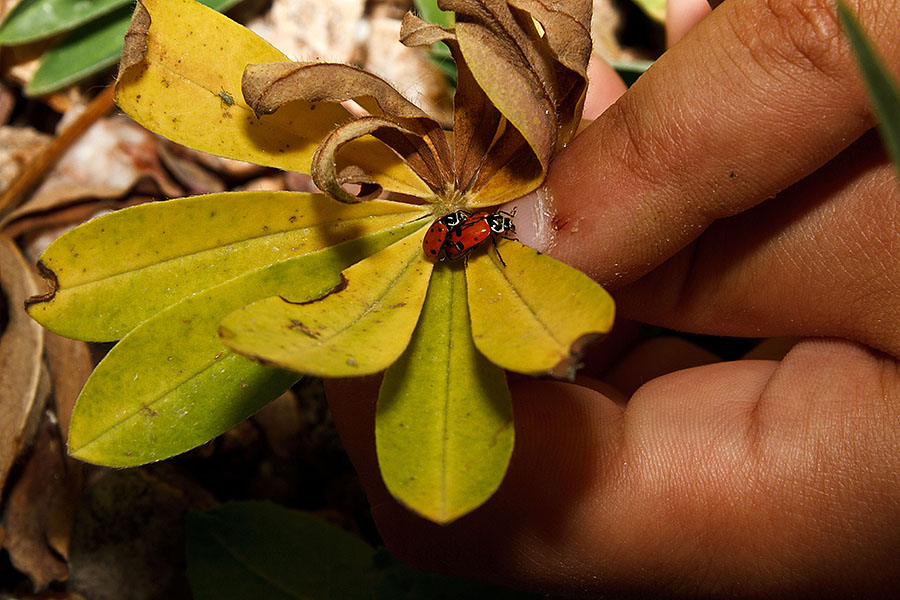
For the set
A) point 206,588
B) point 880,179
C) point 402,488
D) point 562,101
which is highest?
point 880,179

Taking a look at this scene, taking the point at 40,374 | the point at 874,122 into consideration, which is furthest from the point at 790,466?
the point at 40,374

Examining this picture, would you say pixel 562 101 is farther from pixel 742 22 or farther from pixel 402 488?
pixel 402 488

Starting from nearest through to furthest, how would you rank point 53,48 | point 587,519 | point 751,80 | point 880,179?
point 751,80 < point 880,179 < point 587,519 < point 53,48

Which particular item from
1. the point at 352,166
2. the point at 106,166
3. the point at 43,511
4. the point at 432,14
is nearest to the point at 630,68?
the point at 432,14

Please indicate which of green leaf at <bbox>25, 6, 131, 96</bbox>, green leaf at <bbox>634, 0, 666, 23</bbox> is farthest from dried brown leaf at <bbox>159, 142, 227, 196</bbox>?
green leaf at <bbox>634, 0, 666, 23</bbox>

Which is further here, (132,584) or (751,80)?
(132,584)

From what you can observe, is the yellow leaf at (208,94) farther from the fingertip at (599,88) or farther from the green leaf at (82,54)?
the green leaf at (82,54)

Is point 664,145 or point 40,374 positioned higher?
point 664,145
